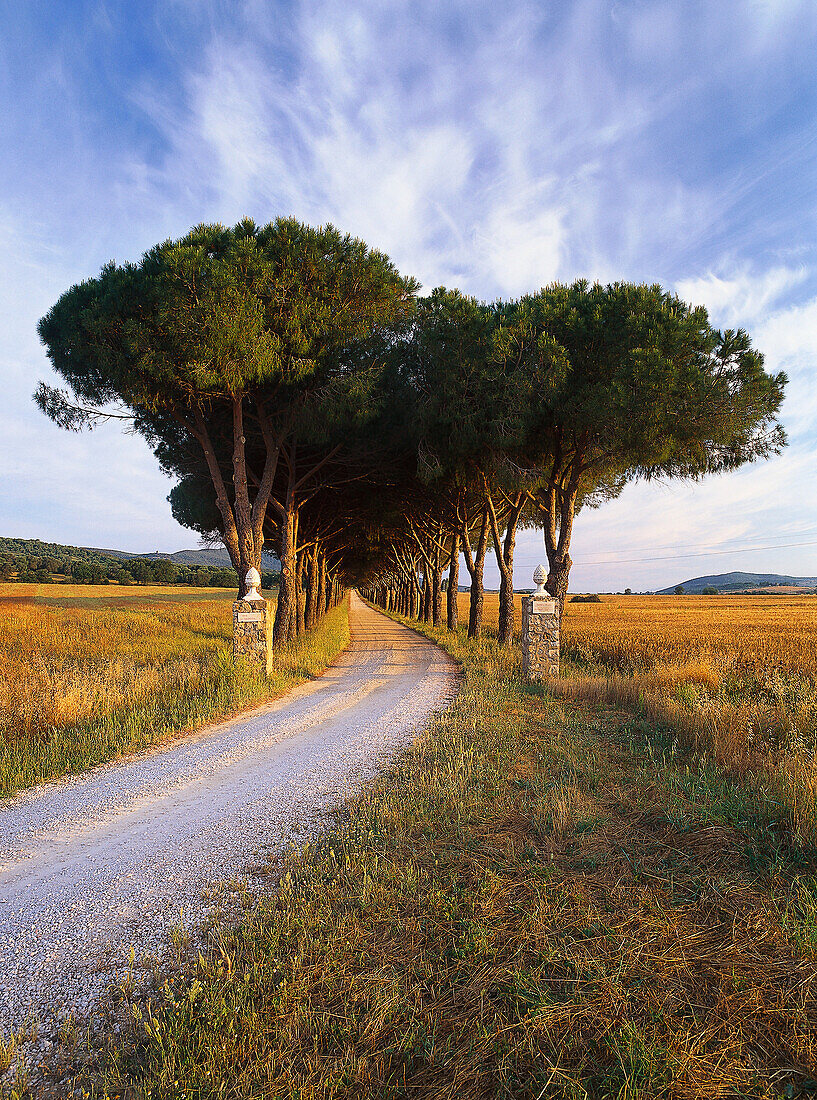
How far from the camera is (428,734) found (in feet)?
23.9

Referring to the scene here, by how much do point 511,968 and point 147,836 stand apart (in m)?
3.19

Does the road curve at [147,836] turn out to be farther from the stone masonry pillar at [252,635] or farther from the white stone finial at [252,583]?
the white stone finial at [252,583]

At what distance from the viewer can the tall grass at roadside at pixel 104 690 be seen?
651cm

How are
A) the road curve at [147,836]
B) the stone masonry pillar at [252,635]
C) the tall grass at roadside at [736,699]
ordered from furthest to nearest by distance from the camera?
the stone masonry pillar at [252,635] → the tall grass at roadside at [736,699] → the road curve at [147,836]

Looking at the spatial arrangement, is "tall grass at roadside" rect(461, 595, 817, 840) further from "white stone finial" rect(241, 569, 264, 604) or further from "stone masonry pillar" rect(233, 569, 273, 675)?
"white stone finial" rect(241, 569, 264, 604)

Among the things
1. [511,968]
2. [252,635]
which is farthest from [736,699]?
[252,635]

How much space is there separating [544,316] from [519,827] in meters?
12.6

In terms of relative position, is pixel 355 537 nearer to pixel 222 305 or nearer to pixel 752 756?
pixel 222 305

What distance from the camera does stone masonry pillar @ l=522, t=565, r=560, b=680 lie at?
1155cm

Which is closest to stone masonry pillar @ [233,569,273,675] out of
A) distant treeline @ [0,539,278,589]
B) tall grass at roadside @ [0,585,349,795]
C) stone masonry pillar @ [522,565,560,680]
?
tall grass at roadside @ [0,585,349,795]

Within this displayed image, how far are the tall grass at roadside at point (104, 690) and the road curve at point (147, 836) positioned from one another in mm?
529

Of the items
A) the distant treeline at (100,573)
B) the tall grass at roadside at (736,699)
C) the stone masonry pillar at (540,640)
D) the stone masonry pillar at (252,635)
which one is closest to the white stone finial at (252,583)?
the stone masonry pillar at (252,635)

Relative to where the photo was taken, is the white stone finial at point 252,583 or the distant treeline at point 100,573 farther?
the distant treeline at point 100,573

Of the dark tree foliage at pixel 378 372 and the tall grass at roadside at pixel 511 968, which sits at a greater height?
the dark tree foliage at pixel 378 372
